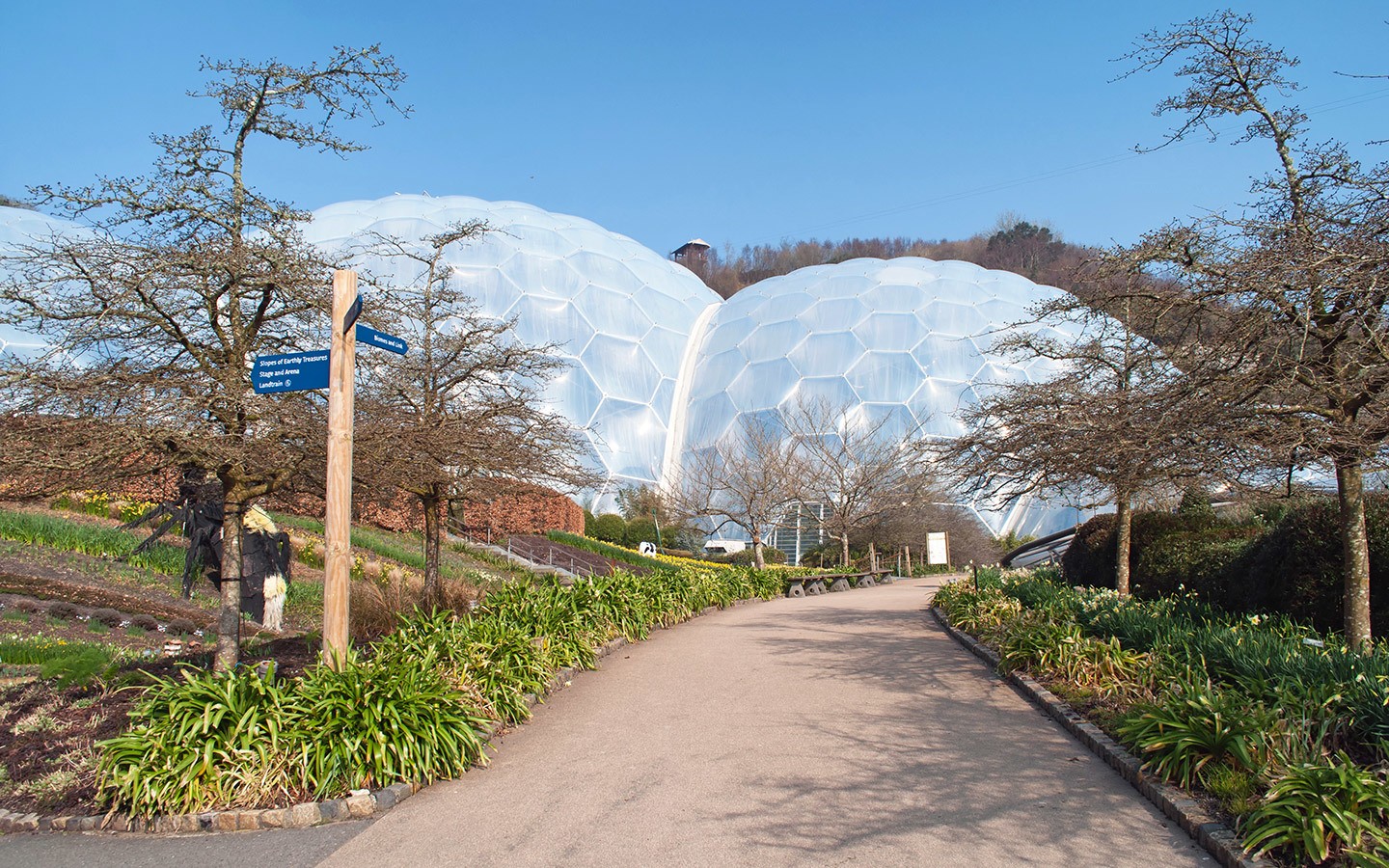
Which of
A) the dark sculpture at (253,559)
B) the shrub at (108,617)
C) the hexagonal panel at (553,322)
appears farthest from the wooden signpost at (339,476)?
the hexagonal panel at (553,322)

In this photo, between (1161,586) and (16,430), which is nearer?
(16,430)

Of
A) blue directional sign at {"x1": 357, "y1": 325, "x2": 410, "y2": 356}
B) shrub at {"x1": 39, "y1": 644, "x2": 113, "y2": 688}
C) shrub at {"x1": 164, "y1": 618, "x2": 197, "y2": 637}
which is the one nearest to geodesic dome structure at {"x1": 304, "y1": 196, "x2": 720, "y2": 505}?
shrub at {"x1": 164, "y1": 618, "x2": 197, "y2": 637}

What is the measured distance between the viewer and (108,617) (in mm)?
10984

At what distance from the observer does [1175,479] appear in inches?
363

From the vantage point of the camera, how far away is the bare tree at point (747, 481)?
92.5ft

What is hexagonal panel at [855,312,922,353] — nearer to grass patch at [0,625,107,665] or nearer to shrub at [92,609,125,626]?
shrub at [92,609,125,626]

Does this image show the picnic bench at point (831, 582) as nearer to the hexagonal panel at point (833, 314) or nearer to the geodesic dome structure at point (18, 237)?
the hexagonal panel at point (833, 314)

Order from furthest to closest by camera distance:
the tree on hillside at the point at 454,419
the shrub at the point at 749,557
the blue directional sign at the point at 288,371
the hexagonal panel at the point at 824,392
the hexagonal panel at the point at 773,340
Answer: the hexagonal panel at the point at 773,340, the hexagonal panel at the point at 824,392, the shrub at the point at 749,557, the tree on hillside at the point at 454,419, the blue directional sign at the point at 288,371

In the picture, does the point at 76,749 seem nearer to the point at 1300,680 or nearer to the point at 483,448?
the point at 483,448

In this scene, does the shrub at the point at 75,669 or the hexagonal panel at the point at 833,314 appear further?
the hexagonal panel at the point at 833,314

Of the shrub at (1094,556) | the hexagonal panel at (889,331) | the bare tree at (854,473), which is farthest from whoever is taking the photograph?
the hexagonal panel at (889,331)

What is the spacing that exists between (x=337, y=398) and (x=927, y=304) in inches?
1378

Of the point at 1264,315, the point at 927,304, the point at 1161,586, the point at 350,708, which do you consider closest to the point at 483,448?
the point at 350,708

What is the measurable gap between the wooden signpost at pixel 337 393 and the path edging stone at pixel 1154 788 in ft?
17.0
